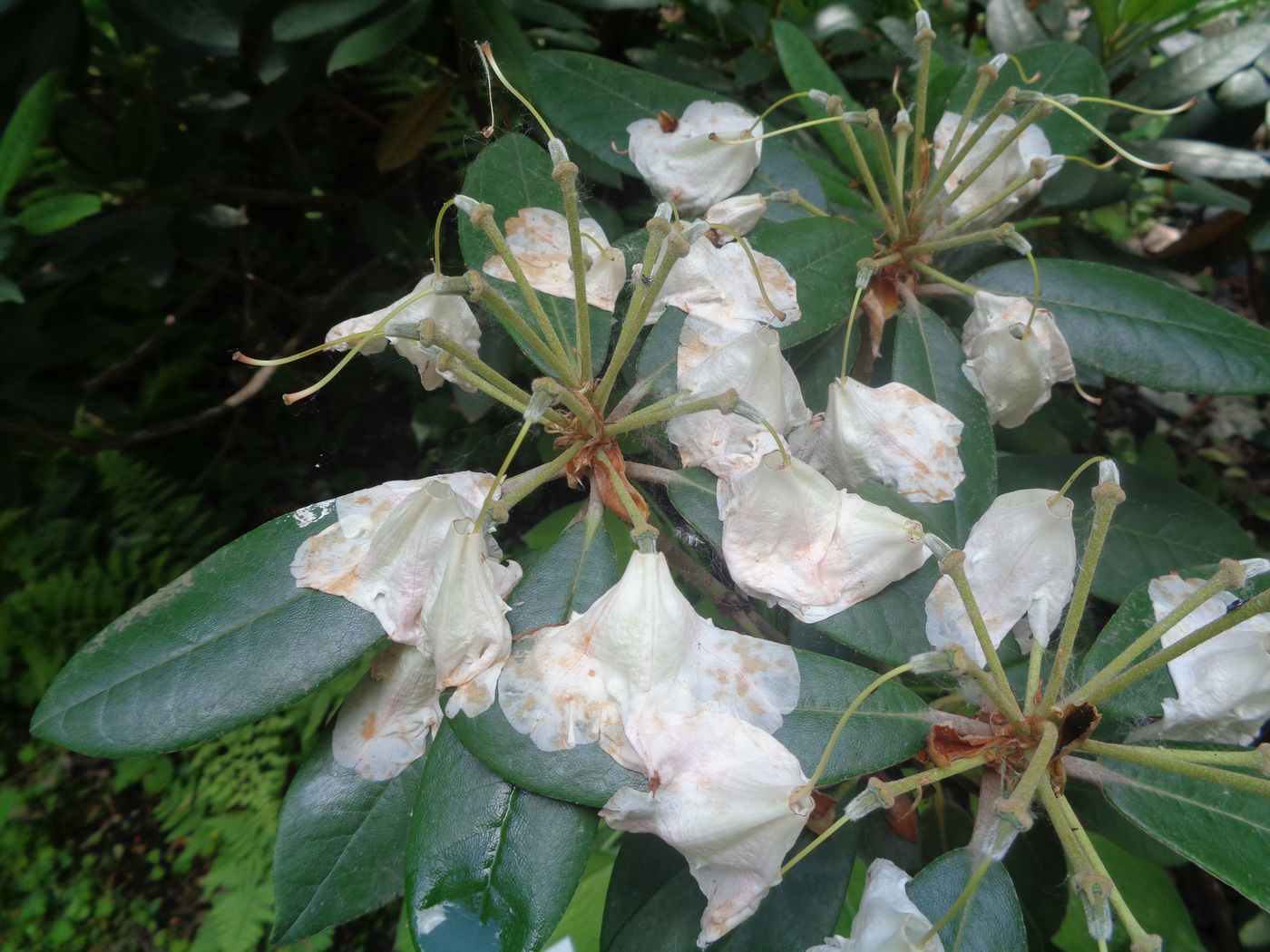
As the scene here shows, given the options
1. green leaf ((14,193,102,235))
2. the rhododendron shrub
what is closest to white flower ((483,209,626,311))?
the rhododendron shrub

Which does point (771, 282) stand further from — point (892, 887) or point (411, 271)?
point (411, 271)

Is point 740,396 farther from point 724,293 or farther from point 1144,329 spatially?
point 1144,329

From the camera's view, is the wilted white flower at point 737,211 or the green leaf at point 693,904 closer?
the green leaf at point 693,904

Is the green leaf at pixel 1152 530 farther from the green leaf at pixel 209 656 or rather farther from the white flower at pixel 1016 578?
the green leaf at pixel 209 656

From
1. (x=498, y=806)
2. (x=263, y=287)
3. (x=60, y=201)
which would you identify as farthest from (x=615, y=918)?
(x=263, y=287)

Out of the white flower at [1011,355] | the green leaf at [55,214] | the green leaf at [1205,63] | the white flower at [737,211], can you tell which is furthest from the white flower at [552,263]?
the green leaf at [1205,63]

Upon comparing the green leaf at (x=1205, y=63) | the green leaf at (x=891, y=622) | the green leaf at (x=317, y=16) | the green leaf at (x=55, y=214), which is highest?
the green leaf at (x=317, y=16)
